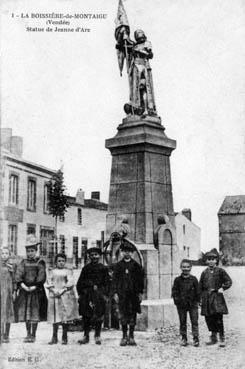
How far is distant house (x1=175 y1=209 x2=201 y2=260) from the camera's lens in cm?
3369

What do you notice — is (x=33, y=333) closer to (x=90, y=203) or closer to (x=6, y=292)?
(x=6, y=292)

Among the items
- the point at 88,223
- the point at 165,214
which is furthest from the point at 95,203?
the point at 165,214

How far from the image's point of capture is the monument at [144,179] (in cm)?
780

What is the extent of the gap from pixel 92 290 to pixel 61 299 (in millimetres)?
434

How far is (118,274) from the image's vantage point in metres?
7.06

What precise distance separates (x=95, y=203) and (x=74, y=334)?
21046 millimetres

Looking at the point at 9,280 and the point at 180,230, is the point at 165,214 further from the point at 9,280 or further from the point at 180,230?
the point at 180,230

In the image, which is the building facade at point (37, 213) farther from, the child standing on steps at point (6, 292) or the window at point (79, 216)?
the child standing on steps at point (6, 292)

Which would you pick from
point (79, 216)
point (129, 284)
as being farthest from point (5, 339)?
point (79, 216)

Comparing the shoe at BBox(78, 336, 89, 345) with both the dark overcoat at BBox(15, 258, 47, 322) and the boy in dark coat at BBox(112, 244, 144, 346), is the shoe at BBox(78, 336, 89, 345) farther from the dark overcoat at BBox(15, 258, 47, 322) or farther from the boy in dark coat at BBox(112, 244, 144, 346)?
the dark overcoat at BBox(15, 258, 47, 322)

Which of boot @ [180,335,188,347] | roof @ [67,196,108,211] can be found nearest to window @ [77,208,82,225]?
roof @ [67,196,108,211]

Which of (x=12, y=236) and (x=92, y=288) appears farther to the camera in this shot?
(x=12, y=236)

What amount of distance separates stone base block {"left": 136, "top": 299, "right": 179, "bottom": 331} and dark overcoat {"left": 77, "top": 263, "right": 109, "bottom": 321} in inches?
29.9

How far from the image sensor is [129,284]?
22.9 ft
